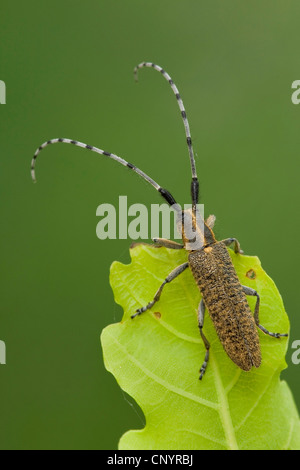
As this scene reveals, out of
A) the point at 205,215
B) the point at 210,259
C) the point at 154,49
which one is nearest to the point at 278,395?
the point at 210,259

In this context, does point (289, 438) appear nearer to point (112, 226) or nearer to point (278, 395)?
point (278, 395)

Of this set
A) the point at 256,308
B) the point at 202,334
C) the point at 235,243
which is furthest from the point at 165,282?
the point at 235,243

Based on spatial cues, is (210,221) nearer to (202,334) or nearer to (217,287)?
(217,287)

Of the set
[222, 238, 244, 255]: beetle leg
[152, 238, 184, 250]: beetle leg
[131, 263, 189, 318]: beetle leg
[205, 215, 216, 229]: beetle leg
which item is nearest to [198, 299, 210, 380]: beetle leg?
[131, 263, 189, 318]: beetle leg

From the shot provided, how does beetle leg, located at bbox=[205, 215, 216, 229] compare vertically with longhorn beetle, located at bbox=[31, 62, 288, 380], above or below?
above

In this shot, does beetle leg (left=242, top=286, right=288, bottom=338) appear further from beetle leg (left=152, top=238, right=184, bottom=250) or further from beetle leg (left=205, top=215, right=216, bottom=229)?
beetle leg (left=205, top=215, right=216, bottom=229)
